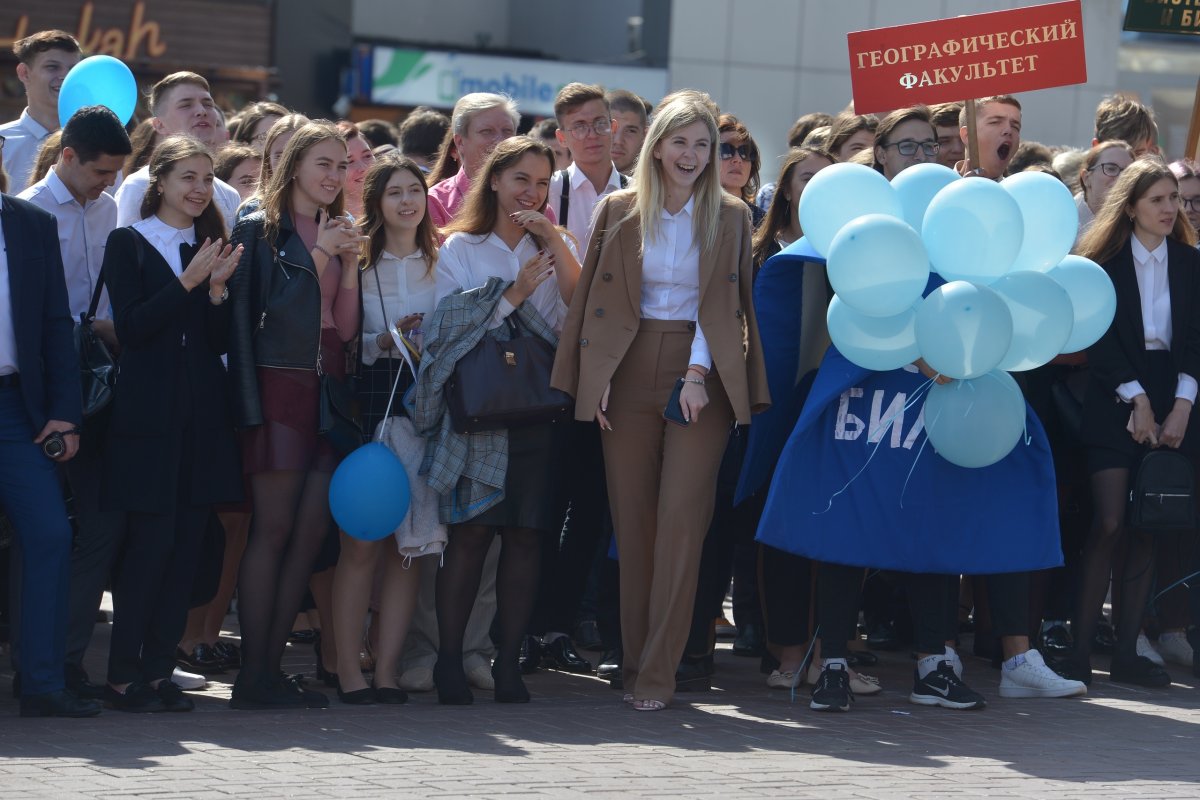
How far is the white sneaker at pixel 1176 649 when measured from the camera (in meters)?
8.41

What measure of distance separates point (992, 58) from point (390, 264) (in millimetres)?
2757

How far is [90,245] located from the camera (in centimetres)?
701

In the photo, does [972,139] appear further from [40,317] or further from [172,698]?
[172,698]

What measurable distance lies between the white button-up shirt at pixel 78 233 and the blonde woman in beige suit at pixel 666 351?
6.29ft

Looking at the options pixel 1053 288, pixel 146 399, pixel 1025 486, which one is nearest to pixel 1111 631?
pixel 1025 486

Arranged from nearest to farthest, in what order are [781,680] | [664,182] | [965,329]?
1. [965,329]
2. [664,182]
3. [781,680]

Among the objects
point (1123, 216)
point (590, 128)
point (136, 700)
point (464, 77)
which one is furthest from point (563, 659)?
point (464, 77)

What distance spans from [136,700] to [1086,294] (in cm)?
388

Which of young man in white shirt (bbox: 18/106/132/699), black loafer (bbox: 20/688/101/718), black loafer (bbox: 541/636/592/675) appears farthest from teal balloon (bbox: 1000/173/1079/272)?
black loafer (bbox: 20/688/101/718)

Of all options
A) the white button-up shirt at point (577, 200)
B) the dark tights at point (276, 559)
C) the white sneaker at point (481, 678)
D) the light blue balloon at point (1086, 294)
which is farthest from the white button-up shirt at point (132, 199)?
the light blue balloon at point (1086, 294)

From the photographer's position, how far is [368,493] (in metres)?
6.39

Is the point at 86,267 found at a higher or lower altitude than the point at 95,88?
lower

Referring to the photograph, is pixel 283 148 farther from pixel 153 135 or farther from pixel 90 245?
pixel 153 135

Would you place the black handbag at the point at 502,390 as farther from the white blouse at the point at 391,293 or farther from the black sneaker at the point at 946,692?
Answer: the black sneaker at the point at 946,692
